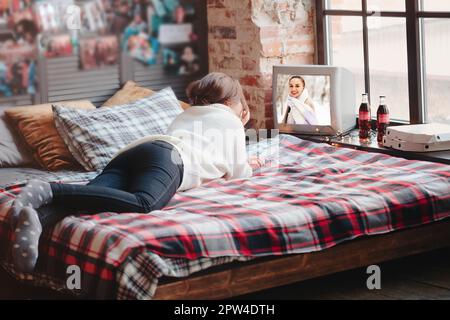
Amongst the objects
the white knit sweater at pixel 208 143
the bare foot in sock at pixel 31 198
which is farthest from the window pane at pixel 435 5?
the bare foot in sock at pixel 31 198

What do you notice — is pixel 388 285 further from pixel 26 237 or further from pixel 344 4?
pixel 344 4

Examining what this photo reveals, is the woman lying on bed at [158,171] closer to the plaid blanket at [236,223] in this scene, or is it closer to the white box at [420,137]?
the plaid blanket at [236,223]

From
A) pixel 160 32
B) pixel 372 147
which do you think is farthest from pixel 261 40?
pixel 372 147

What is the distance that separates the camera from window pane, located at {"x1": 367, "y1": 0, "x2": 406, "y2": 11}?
17.1 ft

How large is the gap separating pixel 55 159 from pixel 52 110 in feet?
0.99

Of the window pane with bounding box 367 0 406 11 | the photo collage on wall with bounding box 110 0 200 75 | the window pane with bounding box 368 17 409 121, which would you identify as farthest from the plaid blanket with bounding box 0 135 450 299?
the photo collage on wall with bounding box 110 0 200 75

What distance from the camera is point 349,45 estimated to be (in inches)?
225

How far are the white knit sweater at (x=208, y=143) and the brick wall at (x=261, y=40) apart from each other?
1179mm

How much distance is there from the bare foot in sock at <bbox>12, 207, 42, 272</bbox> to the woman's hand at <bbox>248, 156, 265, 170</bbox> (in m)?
1.41

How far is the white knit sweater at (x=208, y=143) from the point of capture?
4.36 metres

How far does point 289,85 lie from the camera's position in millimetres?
5512

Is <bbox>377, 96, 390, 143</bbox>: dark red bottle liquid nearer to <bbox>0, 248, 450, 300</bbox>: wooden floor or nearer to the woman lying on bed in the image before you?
the woman lying on bed

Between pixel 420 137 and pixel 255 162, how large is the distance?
2.71 ft
